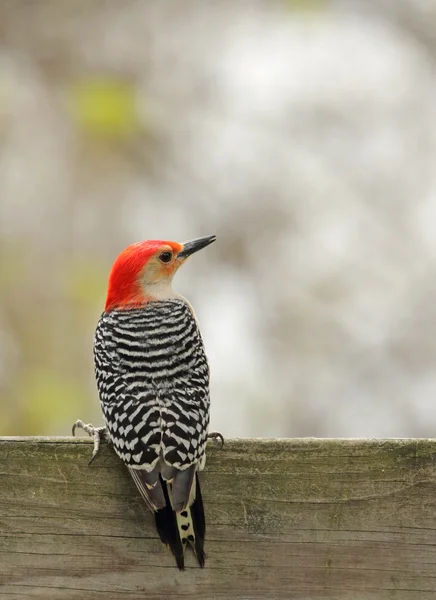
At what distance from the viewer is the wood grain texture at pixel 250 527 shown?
2.85m

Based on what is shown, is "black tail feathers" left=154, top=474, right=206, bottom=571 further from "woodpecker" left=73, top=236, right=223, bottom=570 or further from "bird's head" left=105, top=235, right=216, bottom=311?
"bird's head" left=105, top=235, right=216, bottom=311

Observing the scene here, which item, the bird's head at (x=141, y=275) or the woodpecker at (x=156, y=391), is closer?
the woodpecker at (x=156, y=391)

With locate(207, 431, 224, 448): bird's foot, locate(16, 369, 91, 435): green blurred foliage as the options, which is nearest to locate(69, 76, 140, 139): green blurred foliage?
locate(16, 369, 91, 435): green blurred foliage

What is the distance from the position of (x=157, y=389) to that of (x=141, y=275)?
0.92 meters

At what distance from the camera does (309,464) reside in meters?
2.91

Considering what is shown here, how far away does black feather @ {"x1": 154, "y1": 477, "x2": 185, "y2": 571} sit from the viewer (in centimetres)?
277

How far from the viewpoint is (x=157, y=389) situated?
3100 mm

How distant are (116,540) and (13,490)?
329 millimetres

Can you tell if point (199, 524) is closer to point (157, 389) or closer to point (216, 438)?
point (216, 438)

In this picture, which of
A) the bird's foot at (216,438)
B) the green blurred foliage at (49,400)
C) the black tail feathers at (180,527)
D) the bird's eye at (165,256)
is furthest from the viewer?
the green blurred foliage at (49,400)

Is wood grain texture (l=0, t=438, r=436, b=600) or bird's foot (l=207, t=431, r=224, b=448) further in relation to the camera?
bird's foot (l=207, t=431, r=224, b=448)

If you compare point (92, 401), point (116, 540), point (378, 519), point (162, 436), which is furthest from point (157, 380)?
point (92, 401)

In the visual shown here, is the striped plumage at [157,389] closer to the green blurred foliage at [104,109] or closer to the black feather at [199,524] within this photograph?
the black feather at [199,524]

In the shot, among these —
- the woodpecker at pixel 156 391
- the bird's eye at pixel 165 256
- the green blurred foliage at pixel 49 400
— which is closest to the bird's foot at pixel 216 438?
the woodpecker at pixel 156 391
